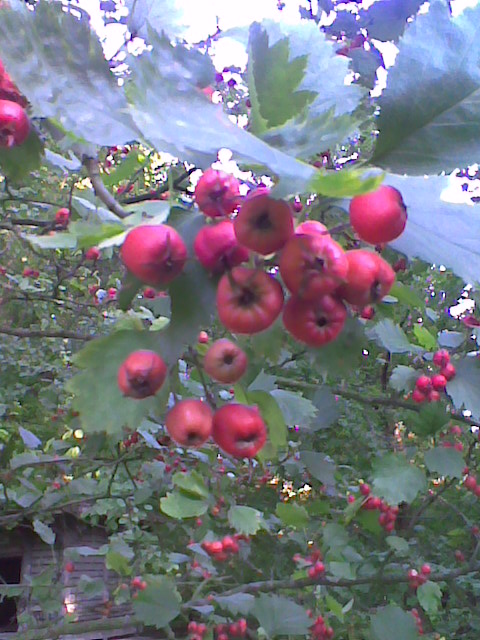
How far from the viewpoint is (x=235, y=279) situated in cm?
61

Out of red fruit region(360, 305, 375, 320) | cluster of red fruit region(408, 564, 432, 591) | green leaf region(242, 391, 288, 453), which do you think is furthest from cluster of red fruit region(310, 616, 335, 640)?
green leaf region(242, 391, 288, 453)

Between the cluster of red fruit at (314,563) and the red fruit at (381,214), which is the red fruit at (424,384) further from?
the red fruit at (381,214)

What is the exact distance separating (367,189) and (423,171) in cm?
20

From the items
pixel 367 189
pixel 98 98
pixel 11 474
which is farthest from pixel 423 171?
pixel 11 474

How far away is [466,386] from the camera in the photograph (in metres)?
1.58

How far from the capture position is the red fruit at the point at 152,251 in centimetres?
58

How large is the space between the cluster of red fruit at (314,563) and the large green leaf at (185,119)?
77.4 inches

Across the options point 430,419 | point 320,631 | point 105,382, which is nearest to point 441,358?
point 430,419

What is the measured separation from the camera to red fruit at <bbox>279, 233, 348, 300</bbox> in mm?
572

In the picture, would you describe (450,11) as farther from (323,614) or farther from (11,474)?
(323,614)

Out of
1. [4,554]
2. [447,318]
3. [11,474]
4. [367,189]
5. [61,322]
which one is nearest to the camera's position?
[367,189]

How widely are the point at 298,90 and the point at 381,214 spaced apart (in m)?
0.19

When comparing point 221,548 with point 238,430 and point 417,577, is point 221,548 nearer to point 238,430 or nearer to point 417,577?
point 417,577

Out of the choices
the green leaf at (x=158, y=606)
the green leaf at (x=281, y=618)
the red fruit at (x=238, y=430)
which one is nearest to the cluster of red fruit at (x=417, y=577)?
the green leaf at (x=281, y=618)
